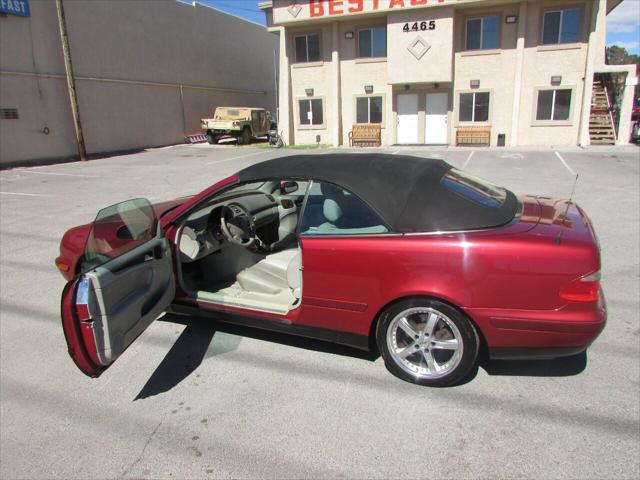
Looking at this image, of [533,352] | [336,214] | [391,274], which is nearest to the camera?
[533,352]

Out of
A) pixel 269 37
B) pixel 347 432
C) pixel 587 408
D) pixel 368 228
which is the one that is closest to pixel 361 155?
pixel 368 228

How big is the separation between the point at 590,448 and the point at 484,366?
89cm

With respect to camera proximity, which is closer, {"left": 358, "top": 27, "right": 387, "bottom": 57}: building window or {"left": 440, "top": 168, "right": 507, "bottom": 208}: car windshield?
{"left": 440, "top": 168, "right": 507, "bottom": 208}: car windshield

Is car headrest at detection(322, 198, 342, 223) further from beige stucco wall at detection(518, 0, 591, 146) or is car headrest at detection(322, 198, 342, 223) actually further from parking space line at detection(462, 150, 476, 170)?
beige stucco wall at detection(518, 0, 591, 146)

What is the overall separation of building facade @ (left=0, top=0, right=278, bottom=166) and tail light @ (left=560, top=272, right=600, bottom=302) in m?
21.1

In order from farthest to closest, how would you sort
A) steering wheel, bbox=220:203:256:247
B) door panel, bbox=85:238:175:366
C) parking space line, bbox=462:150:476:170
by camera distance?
parking space line, bbox=462:150:476:170 < steering wheel, bbox=220:203:256:247 < door panel, bbox=85:238:175:366

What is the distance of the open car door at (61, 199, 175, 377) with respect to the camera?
2.53 meters

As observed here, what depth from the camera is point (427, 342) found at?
2.97 meters

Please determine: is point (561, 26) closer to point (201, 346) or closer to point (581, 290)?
point (581, 290)

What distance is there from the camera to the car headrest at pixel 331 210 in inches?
128

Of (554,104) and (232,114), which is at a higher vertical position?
(232,114)

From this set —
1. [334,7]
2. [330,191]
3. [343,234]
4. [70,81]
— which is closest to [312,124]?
[334,7]

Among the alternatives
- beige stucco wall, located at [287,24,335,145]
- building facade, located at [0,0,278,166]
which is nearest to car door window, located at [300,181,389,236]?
building facade, located at [0,0,278,166]

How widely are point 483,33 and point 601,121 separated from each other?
21.1 ft
